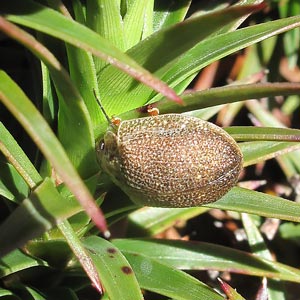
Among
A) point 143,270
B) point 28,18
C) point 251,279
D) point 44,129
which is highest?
point 28,18

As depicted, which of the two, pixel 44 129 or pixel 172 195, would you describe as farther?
pixel 172 195

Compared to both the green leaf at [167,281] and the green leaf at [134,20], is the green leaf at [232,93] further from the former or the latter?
the green leaf at [167,281]

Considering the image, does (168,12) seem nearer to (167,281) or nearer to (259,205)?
(259,205)

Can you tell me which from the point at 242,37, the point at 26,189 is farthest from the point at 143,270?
the point at 242,37

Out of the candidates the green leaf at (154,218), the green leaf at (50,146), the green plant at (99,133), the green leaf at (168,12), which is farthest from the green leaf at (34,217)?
the green leaf at (154,218)

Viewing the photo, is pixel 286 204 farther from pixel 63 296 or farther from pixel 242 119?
pixel 242 119

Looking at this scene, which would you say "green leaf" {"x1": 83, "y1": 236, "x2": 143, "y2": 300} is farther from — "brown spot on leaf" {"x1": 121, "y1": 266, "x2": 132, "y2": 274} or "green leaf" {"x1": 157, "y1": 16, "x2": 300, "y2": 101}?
"green leaf" {"x1": 157, "y1": 16, "x2": 300, "y2": 101}

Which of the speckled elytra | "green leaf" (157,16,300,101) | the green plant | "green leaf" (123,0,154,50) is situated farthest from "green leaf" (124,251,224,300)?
"green leaf" (123,0,154,50)
